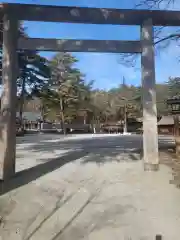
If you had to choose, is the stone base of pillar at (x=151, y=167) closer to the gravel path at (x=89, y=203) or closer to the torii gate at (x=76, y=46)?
the torii gate at (x=76, y=46)

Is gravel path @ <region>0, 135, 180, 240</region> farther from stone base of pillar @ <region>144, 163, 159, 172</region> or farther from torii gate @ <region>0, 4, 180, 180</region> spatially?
torii gate @ <region>0, 4, 180, 180</region>

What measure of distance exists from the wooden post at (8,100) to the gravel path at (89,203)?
0.52 meters

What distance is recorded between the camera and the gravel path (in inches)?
185

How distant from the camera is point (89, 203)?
6.01 metres

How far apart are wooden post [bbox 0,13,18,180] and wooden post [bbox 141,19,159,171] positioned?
3.52m

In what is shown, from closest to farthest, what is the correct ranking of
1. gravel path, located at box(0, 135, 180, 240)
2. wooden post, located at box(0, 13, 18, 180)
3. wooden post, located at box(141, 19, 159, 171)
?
gravel path, located at box(0, 135, 180, 240) < wooden post, located at box(0, 13, 18, 180) < wooden post, located at box(141, 19, 159, 171)

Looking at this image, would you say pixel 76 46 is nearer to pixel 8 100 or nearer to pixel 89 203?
pixel 8 100

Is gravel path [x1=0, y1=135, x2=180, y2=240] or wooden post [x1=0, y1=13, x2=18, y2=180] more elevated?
wooden post [x1=0, y1=13, x2=18, y2=180]

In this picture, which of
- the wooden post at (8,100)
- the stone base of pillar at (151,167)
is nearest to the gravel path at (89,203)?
the stone base of pillar at (151,167)

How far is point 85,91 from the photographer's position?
43.4m

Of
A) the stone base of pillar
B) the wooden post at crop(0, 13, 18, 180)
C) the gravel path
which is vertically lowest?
the gravel path

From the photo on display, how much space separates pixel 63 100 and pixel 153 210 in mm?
34373

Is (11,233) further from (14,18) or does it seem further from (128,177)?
(14,18)

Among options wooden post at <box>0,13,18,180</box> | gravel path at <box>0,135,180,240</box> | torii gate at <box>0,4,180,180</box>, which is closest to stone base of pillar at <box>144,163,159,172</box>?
torii gate at <box>0,4,180,180</box>
